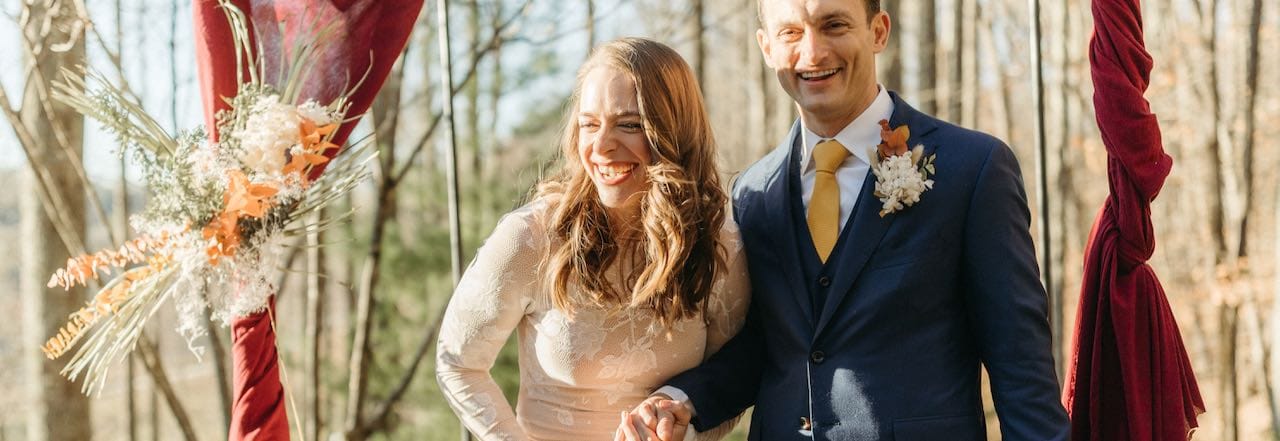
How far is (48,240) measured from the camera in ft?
12.7

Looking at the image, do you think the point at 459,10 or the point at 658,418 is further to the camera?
the point at 459,10

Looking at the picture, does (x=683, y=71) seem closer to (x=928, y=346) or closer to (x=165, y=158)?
(x=928, y=346)

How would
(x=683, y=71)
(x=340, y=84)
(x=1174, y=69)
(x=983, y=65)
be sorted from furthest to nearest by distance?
(x=983, y=65) < (x=1174, y=69) < (x=340, y=84) < (x=683, y=71)

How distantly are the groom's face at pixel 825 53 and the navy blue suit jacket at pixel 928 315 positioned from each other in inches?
5.6

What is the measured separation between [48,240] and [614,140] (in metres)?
2.80

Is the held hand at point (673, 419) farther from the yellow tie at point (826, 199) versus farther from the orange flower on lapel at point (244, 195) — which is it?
the orange flower on lapel at point (244, 195)

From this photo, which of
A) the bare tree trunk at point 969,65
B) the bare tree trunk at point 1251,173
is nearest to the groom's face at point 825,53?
the bare tree trunk at point 1251,173

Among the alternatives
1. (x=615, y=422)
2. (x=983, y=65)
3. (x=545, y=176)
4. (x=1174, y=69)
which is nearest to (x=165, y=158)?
(x=545, y=176)

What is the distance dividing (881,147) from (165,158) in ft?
4.51

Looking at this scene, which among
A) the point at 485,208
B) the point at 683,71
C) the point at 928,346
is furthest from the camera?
the point at 485,208

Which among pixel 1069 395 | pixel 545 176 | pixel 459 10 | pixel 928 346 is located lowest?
pixel 1069 395

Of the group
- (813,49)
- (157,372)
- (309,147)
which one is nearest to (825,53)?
(813,49)

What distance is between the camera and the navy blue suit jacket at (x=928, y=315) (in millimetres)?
1869

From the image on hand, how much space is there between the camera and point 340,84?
2275 millimetres
